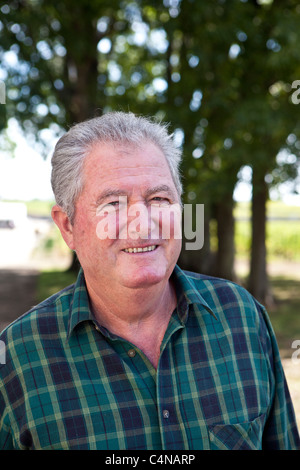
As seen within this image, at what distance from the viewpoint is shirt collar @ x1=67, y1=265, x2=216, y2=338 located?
1.70m

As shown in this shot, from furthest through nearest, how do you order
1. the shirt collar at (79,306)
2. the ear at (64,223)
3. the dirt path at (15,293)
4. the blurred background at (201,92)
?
the dirt path at (15,293) → the blurred background at (201,92) → the ear at (64,223) → the shirt collar at (79,306)

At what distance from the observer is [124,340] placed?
1693 millimetres

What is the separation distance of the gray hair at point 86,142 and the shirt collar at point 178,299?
26 cm

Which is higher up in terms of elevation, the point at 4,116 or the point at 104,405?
the point at 4,116

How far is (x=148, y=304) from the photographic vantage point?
1.73 m

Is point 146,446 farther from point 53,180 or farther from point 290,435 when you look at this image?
point 53,180

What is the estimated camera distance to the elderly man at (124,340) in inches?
63.0

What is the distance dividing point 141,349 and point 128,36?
1250 cm

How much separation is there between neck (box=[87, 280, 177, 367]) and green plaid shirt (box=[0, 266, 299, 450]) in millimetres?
51

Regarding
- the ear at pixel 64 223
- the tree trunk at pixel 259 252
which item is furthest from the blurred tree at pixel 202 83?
the ear at pixel 64 223

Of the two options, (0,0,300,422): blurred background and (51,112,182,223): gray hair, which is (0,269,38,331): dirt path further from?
(51,112,182,223): gray hair

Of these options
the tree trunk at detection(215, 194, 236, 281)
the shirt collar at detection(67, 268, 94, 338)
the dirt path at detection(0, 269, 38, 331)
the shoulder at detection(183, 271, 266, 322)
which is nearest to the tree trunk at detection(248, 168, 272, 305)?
the tree trunk at detection(215, 194, 236, 281)

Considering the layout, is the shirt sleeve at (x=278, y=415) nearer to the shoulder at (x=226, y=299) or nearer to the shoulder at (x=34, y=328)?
the shoulder at (x=226, y=299)
